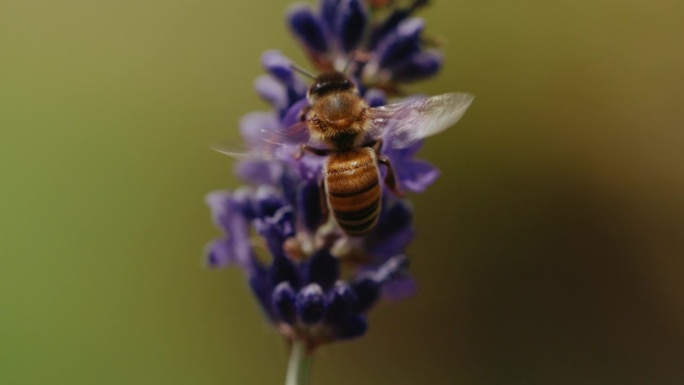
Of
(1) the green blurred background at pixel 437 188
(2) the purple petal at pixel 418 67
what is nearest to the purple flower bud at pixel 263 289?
(2) the purple petal at pixel 418 67

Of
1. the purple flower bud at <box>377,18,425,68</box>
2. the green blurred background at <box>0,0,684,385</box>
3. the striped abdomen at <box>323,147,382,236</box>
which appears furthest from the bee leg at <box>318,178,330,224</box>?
the green blurred background at <box>0,0,684,385</box>

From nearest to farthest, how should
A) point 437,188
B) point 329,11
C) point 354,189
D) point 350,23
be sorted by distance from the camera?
point 354,189, point 350,23, point 329,11, point 437,188

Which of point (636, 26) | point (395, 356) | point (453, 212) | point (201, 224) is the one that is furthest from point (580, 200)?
point (201, 224)

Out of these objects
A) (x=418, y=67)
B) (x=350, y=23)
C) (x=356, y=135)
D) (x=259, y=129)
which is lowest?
(x=356, y=135)

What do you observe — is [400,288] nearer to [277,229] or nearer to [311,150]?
[277,229]

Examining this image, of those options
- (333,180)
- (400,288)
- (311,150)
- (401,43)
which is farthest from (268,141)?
(400,288)

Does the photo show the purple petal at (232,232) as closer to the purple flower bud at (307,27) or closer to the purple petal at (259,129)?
the purple petal at (259,129)

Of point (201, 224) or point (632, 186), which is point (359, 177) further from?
point (632, 186)
